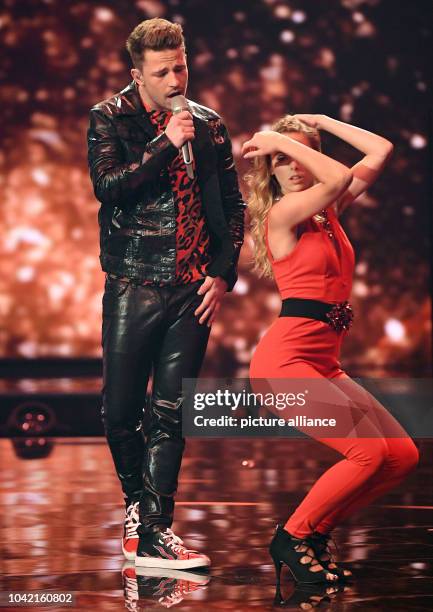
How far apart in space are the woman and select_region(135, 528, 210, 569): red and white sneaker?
326 mm

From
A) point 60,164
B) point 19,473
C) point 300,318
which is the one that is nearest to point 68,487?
point 19,473

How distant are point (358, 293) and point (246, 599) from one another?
18.2 feet

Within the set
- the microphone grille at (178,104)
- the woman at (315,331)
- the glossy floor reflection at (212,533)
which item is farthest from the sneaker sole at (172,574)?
the microphone grille at (178,104)

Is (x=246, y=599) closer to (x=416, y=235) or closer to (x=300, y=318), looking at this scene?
(x=300, y=318)

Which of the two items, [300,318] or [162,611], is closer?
[162,611]

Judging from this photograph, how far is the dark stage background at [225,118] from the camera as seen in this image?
9.11 metres

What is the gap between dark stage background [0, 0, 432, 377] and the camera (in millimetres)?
9109

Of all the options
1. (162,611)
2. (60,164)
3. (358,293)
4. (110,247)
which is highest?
(60,164)

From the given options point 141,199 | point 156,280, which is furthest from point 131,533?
point 141,199

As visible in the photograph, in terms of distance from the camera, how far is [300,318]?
13.4ft

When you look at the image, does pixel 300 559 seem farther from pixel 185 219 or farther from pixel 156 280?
pixel 185 219

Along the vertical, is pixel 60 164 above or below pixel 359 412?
above

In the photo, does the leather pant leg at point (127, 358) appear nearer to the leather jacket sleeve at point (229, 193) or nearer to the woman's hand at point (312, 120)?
the leather jacket sleeve at point (229, 193)

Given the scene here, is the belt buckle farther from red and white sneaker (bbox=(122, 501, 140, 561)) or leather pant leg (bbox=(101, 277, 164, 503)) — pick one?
red and white sneaker (bbox=(122, 501, 140, 561))
